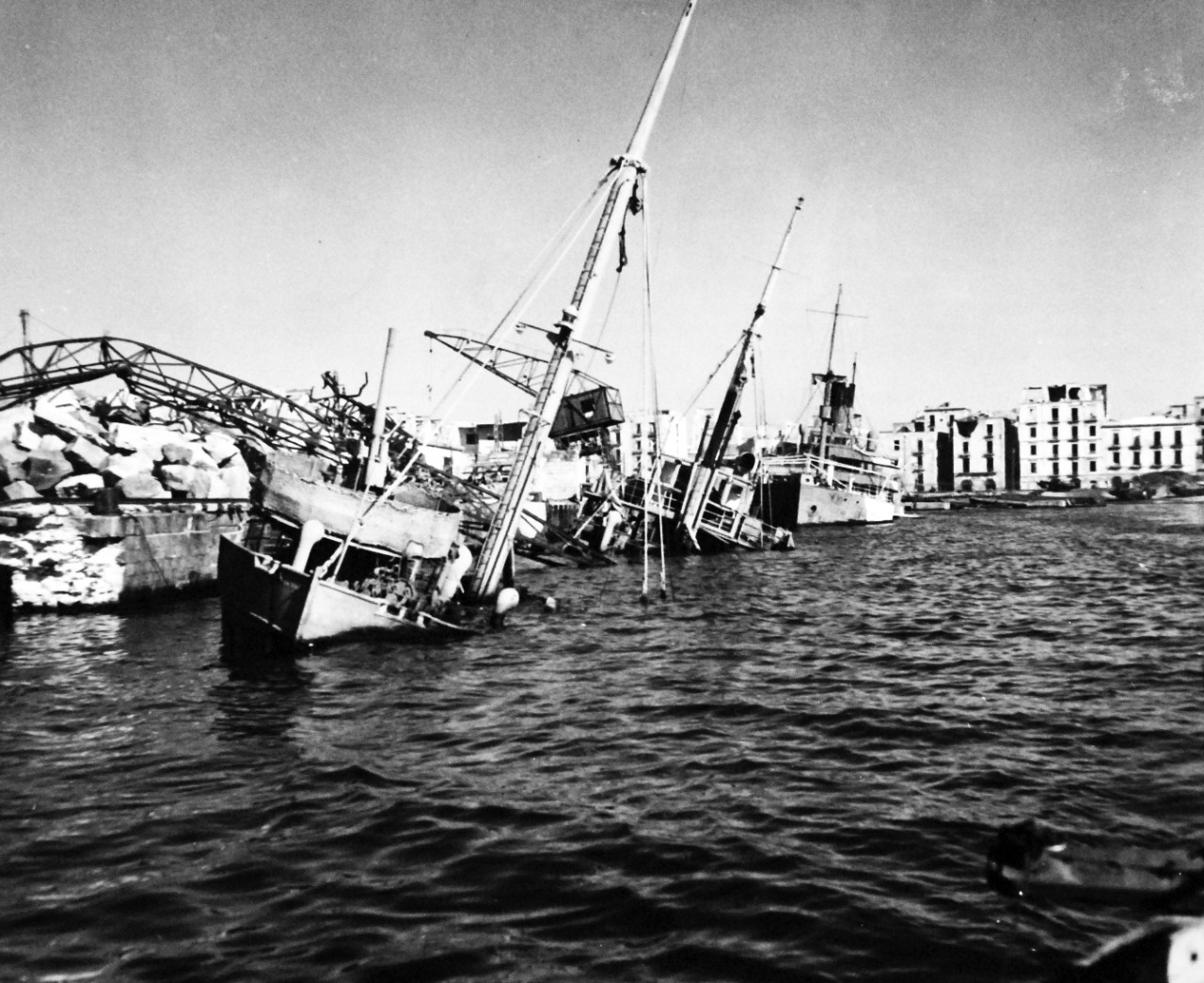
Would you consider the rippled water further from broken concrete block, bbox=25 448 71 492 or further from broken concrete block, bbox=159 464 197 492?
broken concrete block, bbox=159 464 197 492

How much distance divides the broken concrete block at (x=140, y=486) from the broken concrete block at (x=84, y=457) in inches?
49.0

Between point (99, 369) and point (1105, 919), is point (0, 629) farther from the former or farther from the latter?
point (1105, 919)

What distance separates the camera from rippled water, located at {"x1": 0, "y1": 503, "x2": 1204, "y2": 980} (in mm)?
5695

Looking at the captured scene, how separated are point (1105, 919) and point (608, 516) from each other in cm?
3596

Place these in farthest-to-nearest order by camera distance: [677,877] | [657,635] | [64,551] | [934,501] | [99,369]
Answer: [934,501]
[99,369]
[64,551]
[657,635]
[677,877]

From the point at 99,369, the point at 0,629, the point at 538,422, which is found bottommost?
the point at 0,629

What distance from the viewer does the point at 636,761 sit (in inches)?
377

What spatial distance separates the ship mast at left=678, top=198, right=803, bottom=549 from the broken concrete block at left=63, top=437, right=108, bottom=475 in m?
26.3

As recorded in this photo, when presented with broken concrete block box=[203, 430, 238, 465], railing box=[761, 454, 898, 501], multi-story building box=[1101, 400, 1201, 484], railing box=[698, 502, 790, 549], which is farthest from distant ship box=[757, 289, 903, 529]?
multi-story building box=[1101, 400, 1201, 484]

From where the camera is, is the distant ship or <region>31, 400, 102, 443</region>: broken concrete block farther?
the distant ship

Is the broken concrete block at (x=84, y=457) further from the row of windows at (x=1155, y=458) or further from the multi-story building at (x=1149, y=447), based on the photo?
the row of windows at (x=1155, y=458)

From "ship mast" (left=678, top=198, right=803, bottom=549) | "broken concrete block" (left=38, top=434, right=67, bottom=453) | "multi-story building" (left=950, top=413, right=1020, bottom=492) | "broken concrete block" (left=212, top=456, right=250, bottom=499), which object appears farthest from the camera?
"multi-story building" (left=950, top=413, right=1020, bottom=492)

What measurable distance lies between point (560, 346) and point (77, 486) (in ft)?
57.5

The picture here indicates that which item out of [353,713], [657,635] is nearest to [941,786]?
[353,713]
